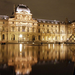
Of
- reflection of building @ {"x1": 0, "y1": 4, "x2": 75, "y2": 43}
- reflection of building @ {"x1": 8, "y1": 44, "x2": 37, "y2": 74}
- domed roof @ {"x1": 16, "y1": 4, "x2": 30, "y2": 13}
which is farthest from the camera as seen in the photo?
domed roof @ {"x1": 16, "y1": 4, "x2": 30, "y2": 13}

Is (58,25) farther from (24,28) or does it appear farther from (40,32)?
(24,28)

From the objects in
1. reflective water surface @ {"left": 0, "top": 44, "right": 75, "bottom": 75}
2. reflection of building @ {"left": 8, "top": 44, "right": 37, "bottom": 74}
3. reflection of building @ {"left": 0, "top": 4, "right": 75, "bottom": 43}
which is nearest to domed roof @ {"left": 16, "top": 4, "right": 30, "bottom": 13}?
reflection of building @ {"left": 0, "top": 4, "right": 75, "bottom": 43}

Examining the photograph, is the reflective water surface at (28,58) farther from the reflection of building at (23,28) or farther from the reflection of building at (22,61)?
the reflection of building at (23,28)

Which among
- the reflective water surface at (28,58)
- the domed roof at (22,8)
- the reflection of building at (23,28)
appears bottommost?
the reflective water surface at (28,58)

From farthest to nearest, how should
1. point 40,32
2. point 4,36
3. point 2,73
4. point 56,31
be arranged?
1. point 56,31
2. point 40,32
3. point 4,36
4. point 2,73

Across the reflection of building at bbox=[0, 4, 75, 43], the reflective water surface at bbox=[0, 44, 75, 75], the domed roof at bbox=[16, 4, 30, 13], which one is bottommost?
the reflective water surface at bbox=[0, 44, 75, 75]

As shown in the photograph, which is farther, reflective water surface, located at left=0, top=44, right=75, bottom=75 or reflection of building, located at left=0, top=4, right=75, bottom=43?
reflection of building, located at left=0, top=4, right=75, bottom=43

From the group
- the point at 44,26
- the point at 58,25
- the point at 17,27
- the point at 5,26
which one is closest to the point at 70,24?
the point at 58,25

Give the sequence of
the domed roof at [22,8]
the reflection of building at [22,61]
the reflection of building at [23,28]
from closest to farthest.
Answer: the reflection of building at [22,61], the reflection of building at [23,28], the domed roof at [22,8]

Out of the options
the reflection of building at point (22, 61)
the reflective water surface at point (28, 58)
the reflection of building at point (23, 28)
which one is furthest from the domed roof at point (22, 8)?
the reflection of building at point (22, 61)

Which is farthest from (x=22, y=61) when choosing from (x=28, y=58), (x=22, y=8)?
(x=22, y=8)

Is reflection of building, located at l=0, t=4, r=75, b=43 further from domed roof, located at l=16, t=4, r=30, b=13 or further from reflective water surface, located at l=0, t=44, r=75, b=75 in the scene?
reflective water surface, located at l=0, t=44, r=75, b=75

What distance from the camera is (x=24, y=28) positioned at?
66.2 meters

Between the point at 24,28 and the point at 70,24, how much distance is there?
35.7 metres
